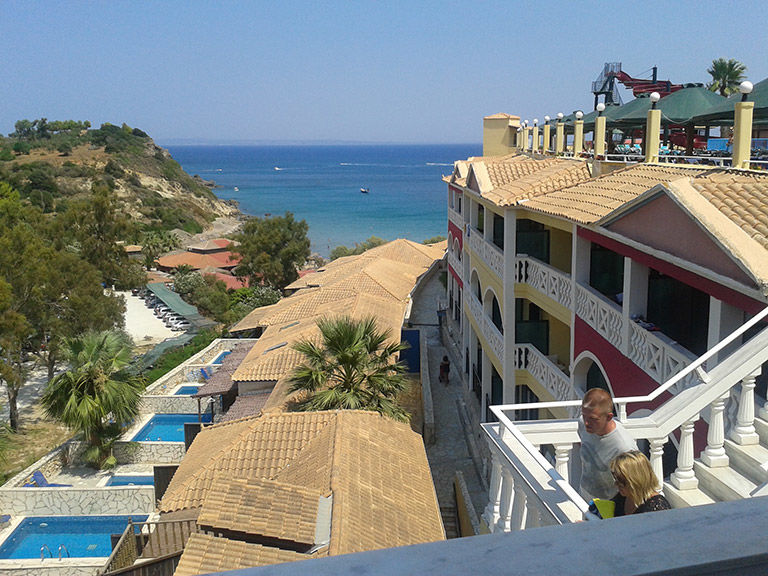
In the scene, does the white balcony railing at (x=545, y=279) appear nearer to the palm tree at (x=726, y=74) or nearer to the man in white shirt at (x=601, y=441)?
the man in white shirt at (x=601, y=441)

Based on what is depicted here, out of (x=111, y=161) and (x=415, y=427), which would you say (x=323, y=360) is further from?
(x=111, y=161)

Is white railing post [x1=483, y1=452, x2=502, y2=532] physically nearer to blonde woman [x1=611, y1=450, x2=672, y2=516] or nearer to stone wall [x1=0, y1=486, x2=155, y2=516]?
blonde woman [x1=611, y1=450, x2=672, y2=516]

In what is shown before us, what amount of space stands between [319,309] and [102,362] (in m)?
7.20

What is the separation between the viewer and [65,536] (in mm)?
17859

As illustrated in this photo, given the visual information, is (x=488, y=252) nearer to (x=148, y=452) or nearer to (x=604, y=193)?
(x=604, y=193)

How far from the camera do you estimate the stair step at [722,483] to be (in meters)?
5.33

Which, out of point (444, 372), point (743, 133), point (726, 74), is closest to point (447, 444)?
point (444, 372)

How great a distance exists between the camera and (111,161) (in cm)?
10156

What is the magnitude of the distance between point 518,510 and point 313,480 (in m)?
7.41

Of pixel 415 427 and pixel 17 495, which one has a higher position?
pixel 415 427

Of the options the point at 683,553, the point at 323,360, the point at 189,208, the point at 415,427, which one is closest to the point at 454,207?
the point at 415,427

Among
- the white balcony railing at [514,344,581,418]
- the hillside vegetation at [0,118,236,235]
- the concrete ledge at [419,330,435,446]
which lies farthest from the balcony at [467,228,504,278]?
the hillside vegetation at [0,118,236,235]

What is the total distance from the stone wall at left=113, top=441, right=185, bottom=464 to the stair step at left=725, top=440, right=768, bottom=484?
729 inches

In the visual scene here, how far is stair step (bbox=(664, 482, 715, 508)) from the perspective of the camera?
556 centimetres
